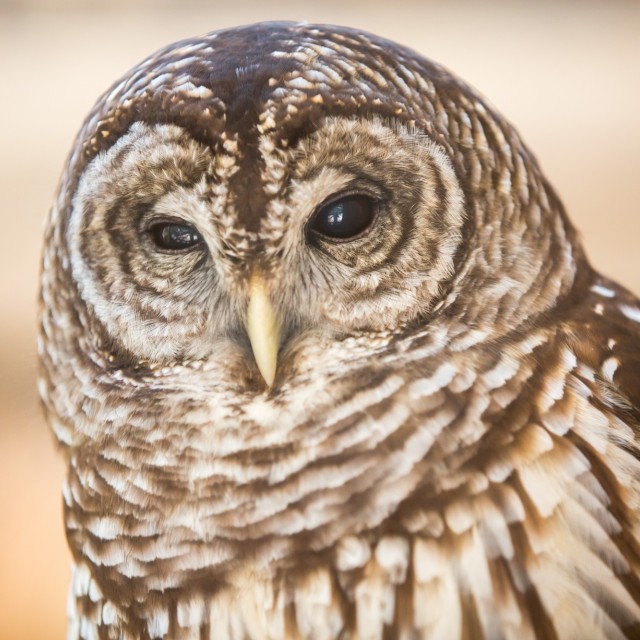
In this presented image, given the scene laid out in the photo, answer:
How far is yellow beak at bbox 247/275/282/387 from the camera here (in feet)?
3.06

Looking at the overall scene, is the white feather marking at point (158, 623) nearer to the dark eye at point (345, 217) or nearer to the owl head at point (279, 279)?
the owl head at point (279, 279)

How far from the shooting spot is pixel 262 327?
3.08 feet

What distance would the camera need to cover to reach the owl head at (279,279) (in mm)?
897

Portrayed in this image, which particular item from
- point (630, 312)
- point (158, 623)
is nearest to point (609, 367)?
point (630, 312)

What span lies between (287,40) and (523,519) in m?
0.61

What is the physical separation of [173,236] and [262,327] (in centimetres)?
16

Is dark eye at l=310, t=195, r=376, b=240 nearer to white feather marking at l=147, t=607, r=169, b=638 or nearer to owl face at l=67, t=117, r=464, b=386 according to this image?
owl face at l=67, t=117, r=464, b=386

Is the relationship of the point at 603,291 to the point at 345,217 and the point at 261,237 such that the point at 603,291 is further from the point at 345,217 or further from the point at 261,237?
the point at 261,237

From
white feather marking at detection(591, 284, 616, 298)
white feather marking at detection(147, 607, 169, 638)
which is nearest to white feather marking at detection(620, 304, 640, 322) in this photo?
white feather marking at detection(591, 284, 616, 298)

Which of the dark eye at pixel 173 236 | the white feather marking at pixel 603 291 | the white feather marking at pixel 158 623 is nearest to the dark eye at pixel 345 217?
the dark eye at pixel 173 236

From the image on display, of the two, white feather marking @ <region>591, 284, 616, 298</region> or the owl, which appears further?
white feather marking @ <region>591, 284, 616, 298</region>

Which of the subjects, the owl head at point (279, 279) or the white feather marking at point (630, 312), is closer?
the owl head at point (279, 279)

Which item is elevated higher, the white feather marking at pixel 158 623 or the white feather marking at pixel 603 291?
the white feather marking at pixel 603 291

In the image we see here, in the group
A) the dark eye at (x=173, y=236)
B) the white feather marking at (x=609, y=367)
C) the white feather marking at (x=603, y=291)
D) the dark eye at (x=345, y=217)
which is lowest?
the white feather marking at (x=609, y=367)
